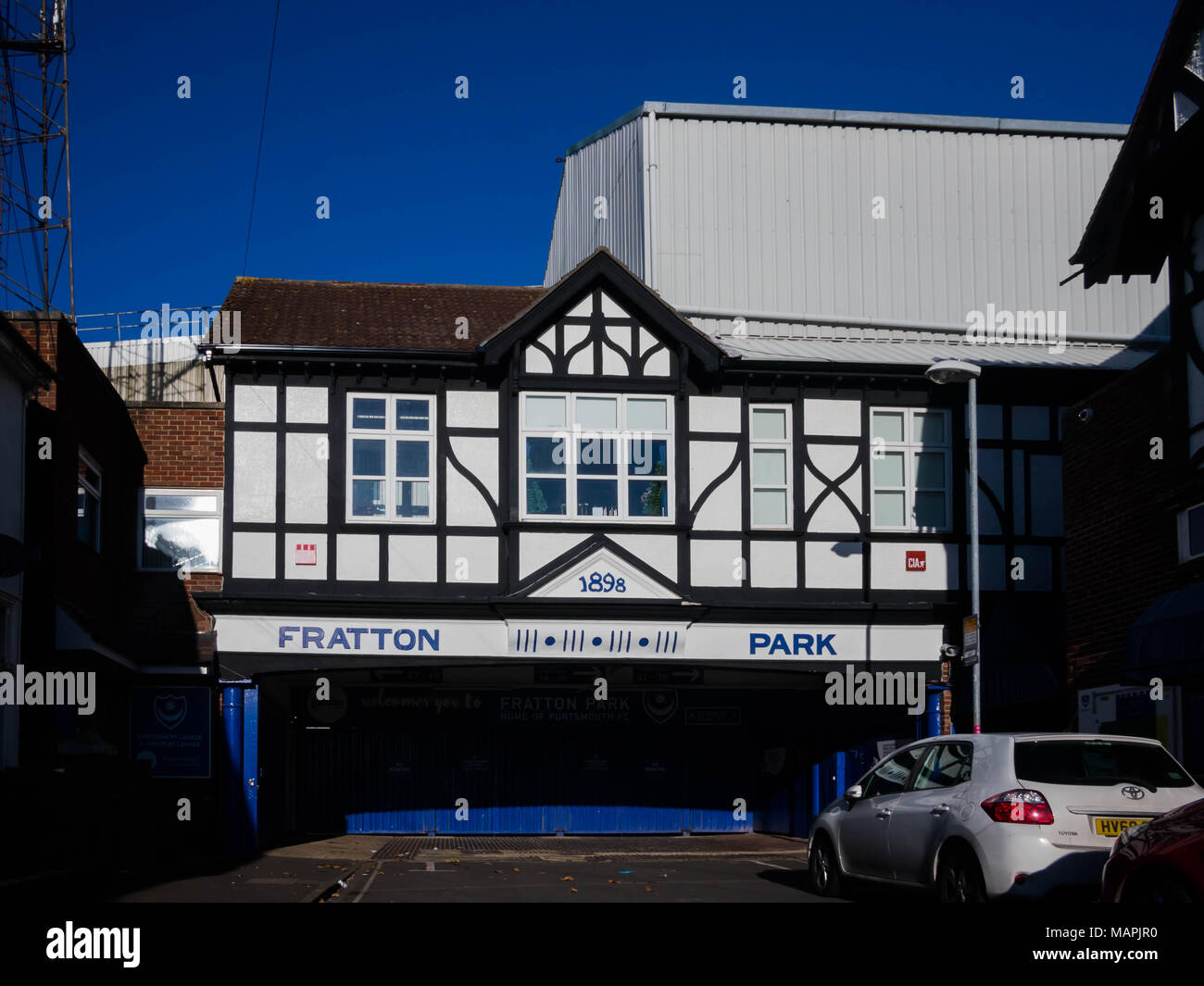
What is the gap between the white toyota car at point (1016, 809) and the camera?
9.95 m

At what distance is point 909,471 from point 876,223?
24.0 ft

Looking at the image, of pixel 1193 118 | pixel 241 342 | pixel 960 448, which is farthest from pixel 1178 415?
pixel 241 342

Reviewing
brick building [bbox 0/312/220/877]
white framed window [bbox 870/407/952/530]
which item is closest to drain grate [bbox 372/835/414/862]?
brick building [bbox 0/312/220/877]

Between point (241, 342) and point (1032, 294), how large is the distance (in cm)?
1485

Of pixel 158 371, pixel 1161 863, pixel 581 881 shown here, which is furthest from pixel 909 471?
pixel 1161 863

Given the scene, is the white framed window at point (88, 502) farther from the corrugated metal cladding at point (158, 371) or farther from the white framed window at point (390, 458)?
the white framed window at point (390, 458)

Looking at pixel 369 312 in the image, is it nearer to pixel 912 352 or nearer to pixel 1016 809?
pixel 912 352

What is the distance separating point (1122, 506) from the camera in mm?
17250

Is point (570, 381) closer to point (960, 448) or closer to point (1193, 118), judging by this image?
point (960, 448)

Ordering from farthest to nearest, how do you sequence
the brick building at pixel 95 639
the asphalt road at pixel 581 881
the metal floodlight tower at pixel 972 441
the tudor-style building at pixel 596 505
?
the tudor-style building at pixel 596 505 → the metal floodlight tower at pixel 972 441 → the brick building at pixel 95 639 → the asphalt road at pixel 581 881

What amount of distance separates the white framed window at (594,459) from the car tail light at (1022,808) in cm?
1119

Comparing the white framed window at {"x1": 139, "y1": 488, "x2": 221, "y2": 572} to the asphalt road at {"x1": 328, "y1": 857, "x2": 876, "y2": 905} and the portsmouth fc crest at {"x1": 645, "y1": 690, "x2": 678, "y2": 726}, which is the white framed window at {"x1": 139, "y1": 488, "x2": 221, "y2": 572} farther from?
the portsmouth fc crest at {"x1": 645, "y1": 690, "x2": 678, "y2": 726}

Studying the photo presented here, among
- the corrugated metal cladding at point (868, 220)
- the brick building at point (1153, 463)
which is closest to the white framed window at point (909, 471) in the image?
the brick building at point (1153, 463)
